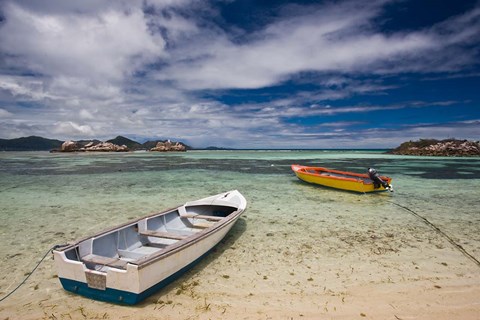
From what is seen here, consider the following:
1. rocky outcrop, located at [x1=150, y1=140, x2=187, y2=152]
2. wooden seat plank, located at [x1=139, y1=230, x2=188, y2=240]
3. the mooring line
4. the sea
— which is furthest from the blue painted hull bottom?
rocky outcrop, located at [x1=150, y1=140, x2=187, y2=152]

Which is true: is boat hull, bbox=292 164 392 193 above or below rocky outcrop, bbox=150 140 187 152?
below

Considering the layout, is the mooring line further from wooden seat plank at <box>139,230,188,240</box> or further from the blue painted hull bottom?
the blue painted hull bottom

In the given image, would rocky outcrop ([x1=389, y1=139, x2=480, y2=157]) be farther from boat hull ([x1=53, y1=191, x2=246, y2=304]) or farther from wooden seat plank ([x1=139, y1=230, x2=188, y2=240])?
boat hull ([x1=53, y1=191, x2=246, y2=304])

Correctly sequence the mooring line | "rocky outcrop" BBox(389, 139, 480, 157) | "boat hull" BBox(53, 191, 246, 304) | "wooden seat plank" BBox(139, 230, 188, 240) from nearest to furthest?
"boat hull" BBox(53, 191, 246, 304), "wooden seat plank" BBox(139, 230, 188, 240), the mooring line, "rocky outcrop" BBox(389, 139, 480, 157)

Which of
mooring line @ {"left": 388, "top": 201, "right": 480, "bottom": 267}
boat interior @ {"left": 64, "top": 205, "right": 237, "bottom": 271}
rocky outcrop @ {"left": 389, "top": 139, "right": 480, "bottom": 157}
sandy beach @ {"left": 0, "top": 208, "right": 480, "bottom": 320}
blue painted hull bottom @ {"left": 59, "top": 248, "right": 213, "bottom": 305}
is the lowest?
sandy beach @ {"left": 0, "top": 208, "right": 480, "bottom": 320}

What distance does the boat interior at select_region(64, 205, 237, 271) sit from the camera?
5.48 m

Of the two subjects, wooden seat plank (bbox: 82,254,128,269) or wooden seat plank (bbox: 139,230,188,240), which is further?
wooden seat plank (bbox: 139,230,188,240)

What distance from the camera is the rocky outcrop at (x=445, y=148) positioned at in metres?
70.6

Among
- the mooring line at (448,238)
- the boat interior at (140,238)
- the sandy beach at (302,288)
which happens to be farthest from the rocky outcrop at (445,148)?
the boat interior at (140,238)

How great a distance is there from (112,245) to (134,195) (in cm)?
1074

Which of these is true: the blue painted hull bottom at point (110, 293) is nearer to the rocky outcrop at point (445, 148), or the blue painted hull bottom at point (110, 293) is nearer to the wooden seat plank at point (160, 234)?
the wooden seat plank at point (160, 234)

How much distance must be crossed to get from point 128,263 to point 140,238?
2974 mm

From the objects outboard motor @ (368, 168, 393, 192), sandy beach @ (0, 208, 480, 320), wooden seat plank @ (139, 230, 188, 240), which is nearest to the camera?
sandy beach @ (0, 208, 480, 320)

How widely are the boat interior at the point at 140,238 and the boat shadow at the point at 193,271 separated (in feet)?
2.58
